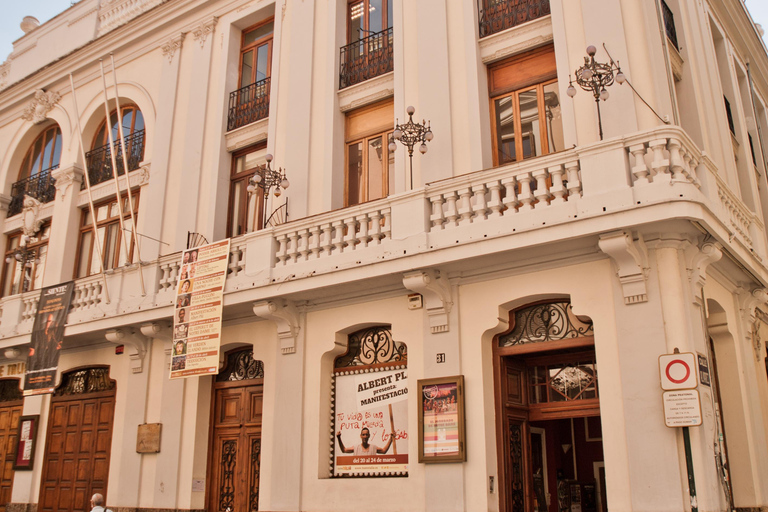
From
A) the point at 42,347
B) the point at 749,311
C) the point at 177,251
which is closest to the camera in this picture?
the point at 749,311

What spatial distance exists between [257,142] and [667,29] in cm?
829

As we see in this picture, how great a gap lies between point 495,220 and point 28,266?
14227 mm

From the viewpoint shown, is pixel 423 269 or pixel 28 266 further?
pixel 28 266

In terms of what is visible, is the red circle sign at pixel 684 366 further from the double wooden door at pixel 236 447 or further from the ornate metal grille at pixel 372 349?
the double wooden door at pixel 236 447

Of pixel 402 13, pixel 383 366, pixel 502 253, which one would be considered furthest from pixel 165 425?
pixel 402 13

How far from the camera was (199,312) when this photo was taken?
43.5ft

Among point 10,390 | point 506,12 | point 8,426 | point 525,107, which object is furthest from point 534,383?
point 10,390

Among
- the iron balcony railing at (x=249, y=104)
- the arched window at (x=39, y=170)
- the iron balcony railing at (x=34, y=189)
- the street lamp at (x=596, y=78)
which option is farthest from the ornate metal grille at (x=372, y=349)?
the arched window at (x=39, y=170)

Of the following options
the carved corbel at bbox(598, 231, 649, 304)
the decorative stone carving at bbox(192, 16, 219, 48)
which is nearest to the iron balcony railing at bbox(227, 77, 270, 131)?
the decorative stone carving at bbox(192, 16, 219, 48)

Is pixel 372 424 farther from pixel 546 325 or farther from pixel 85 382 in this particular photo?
pixel 85 382

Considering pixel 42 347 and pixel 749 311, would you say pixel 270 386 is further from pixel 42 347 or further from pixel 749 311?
pixel 749 311

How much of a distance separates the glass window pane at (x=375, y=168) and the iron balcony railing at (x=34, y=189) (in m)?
10.2

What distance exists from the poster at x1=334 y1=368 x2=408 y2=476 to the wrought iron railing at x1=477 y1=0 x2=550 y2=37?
6.17 m

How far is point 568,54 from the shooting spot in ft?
38.0
